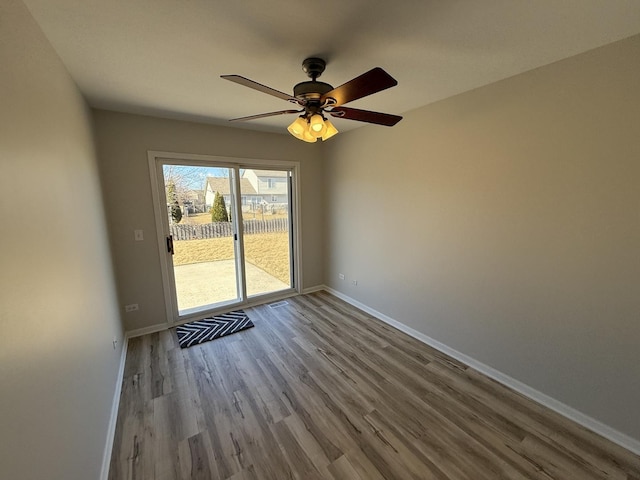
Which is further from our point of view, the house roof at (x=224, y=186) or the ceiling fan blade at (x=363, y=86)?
the house roof at (x=224, y=186)

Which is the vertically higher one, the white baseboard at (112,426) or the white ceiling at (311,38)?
the white ceiling at (311,38)

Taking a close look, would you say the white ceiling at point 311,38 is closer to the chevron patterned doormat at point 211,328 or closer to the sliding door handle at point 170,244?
the sliding door handle at point 170,244

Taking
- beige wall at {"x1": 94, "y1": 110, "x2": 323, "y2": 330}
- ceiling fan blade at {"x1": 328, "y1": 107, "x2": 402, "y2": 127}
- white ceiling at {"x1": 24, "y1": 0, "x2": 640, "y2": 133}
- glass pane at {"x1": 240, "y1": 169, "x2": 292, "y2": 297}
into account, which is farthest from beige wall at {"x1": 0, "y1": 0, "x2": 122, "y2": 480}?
glass pane at {"x1": 240, "y1": 169, "x2": 292, "y2": 297}

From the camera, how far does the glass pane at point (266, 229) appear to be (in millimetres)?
3672

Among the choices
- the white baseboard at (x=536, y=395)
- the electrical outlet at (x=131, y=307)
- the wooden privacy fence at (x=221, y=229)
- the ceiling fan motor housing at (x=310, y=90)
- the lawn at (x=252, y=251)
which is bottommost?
the white baseboard at (x=536, y=395)

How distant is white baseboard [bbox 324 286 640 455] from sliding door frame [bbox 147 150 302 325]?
6.03ft

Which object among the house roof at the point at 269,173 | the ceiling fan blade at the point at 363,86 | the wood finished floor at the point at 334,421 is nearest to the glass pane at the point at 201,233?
the house roof at the point at 269,173

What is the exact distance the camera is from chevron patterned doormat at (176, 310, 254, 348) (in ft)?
9.64

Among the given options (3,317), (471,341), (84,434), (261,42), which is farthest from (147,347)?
(471,341)

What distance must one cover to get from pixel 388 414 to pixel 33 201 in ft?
7.80

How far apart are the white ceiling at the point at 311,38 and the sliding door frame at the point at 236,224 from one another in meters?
0.93

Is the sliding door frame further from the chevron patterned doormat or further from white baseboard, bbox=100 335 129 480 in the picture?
white baseboard, bbox=100 335 129 480

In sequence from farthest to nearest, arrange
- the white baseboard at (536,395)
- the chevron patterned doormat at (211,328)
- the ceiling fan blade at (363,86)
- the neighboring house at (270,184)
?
the neighboring house at (270,184) < the chevron patterned doormat at (211,328) < the white baseboard at (536,395) < the ceiling fan blade at (363,86)

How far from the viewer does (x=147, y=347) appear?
2.80m
